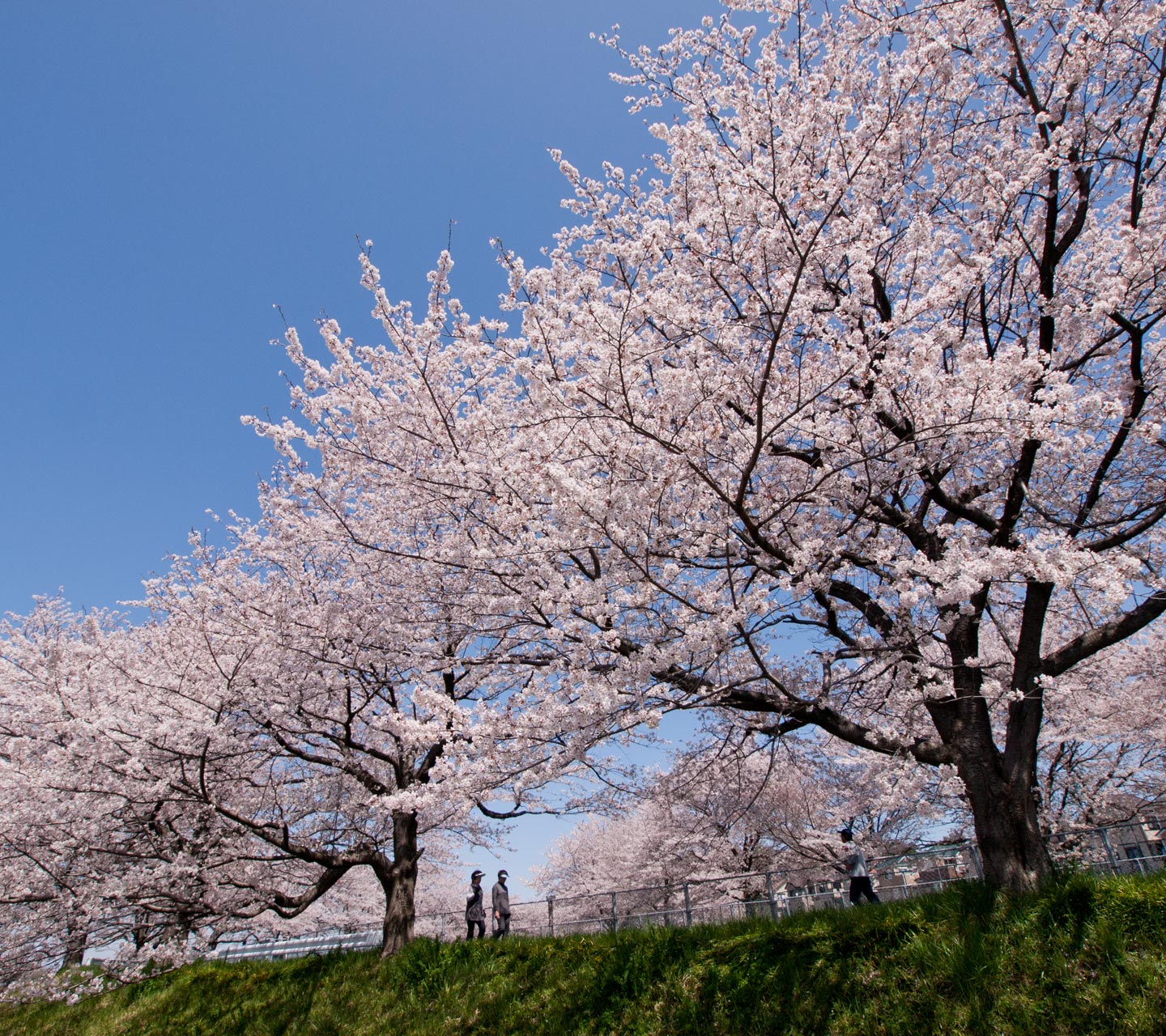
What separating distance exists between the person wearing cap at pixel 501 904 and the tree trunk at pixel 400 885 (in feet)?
4.36

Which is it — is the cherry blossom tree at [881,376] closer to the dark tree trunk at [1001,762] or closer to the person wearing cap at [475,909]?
the dark tree trunk at [1001,762]

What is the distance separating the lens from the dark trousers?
8.91 meters

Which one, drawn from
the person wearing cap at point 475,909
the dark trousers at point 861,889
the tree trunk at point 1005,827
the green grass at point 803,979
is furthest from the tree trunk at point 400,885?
the tree trunk at point 1005,827

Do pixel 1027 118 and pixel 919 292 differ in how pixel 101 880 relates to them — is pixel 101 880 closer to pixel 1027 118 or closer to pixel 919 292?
pixel 919 292

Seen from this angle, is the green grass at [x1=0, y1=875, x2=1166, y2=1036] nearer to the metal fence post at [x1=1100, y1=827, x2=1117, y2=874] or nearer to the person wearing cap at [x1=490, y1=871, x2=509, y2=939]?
the person wearing cap at [x1=490, y1=871, x2=509, y2=939]

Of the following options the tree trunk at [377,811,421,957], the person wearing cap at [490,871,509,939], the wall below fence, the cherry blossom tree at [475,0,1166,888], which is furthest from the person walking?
the tree trunk at [377,811,421,957]

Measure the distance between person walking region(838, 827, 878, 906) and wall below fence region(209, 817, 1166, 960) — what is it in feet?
0.88

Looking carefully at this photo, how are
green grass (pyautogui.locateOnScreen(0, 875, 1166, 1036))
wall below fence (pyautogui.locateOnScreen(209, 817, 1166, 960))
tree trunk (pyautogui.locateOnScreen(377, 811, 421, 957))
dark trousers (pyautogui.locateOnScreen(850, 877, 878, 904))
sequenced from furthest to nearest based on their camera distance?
tree trunk (pyautogui.locateOnScreen(377, 811, 421, 957)) → dark trousers (pyautogui.locateOnScreen(850, 877, 878, 904)) → wall below fence (pyautogui.locateOnScreen(209, 817, 1166, 960)) → green grass (pyautogui.locateOnScreen(0, 875, 1166, 1036))

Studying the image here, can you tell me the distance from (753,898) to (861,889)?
7.97 feet

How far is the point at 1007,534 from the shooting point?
241 inches

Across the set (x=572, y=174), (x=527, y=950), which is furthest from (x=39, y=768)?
(x=572, y=174)

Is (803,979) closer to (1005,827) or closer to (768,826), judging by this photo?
(1005,827)

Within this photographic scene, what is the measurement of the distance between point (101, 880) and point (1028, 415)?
12.0 meters

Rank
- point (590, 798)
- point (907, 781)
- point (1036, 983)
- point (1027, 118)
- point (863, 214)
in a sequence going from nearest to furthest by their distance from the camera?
point (1036, 983), point (863, 214), point (907, 781), point (1027, 118), point (590, 798)
